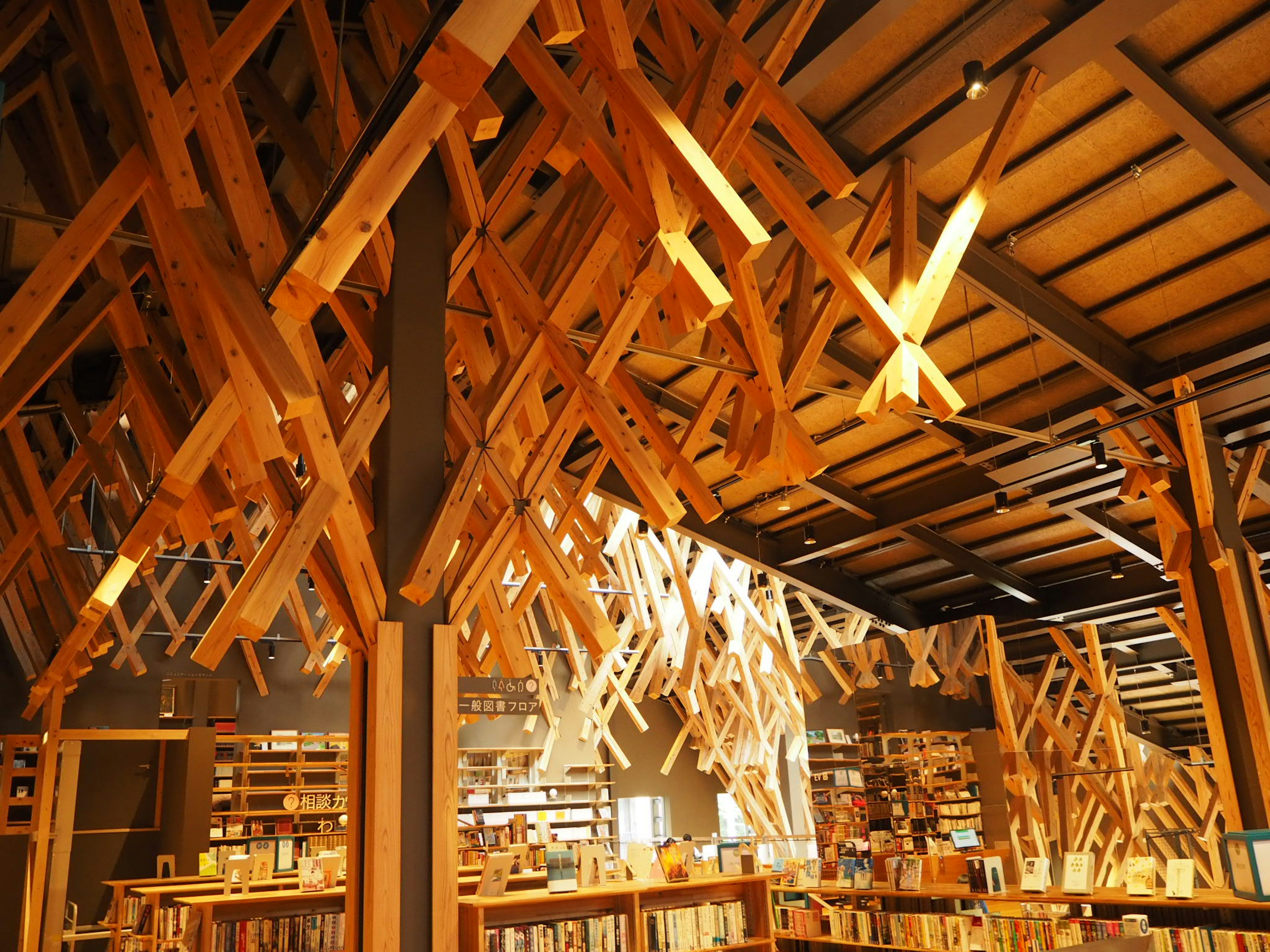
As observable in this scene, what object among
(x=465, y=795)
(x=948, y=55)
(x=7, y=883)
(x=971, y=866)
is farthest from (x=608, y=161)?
(x=465, y=795)

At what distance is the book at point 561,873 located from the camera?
7031 mm

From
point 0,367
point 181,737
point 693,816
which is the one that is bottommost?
point 693,816

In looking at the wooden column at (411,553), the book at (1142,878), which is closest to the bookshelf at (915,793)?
the book at (1142,878)

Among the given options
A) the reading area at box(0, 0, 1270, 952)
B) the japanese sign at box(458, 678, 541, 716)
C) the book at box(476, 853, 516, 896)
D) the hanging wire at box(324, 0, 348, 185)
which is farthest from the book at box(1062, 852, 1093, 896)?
the hanging wire at box(324, 0, 348, 185)

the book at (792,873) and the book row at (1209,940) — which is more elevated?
the book at (792,873)

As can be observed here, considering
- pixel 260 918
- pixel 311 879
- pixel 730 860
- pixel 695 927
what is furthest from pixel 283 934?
pixel 730 860

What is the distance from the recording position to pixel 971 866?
8156mm

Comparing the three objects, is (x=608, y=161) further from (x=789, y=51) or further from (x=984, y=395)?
(x=984, y=395)

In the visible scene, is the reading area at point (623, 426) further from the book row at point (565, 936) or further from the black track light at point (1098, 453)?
the black track light at point (1098, 453)

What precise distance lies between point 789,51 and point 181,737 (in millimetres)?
11699

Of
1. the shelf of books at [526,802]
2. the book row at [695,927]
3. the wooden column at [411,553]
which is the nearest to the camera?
the wooden column at [411,553]

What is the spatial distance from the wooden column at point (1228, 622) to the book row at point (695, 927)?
4.44 metres

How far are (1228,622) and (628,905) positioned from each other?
5960mm

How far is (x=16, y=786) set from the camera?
1261 centimetres
